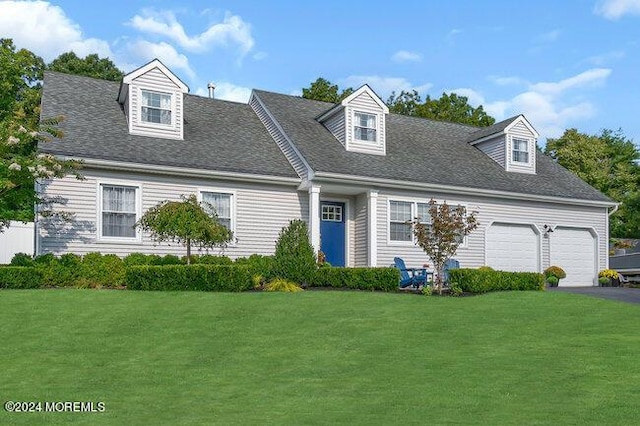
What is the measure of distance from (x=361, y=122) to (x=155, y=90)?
7.33m

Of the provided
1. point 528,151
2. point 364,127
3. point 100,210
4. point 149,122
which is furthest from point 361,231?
point 528,151

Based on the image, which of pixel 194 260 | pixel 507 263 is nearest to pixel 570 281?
pixel 507 263

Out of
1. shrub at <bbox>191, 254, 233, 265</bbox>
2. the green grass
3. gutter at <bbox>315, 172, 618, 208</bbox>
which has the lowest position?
the green grass

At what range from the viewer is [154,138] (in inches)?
848

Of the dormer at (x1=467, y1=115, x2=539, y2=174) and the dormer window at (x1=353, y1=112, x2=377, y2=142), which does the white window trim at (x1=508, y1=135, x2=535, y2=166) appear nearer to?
the dormer at (x1=467, y1=115, x2=539, y2=174)

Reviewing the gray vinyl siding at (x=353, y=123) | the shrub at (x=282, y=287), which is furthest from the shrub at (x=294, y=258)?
the gray vinyl siding at (x=353, y=123)

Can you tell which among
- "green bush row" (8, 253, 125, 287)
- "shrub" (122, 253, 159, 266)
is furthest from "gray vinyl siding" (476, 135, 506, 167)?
"green bush row" (8, 253, 125, 287)

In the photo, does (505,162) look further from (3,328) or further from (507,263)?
(3,328)

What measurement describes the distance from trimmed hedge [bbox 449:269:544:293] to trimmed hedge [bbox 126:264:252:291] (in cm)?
606

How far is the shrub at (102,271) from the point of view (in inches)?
711

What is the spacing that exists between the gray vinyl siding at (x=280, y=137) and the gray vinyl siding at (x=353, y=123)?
2213mm

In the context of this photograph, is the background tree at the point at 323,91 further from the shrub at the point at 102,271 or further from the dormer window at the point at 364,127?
the shrub at the point at 102,271

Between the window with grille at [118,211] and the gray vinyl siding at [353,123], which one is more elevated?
the gray vinyl siding at [353,123]

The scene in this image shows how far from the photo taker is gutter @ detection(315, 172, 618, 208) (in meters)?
21.8
